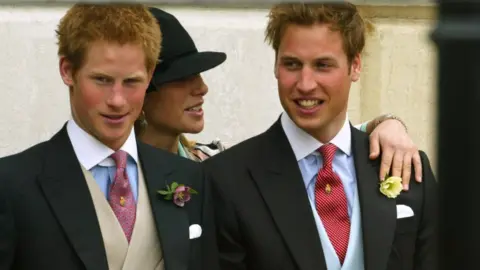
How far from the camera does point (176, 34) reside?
3588mm

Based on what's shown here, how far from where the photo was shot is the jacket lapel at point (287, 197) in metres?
2.87

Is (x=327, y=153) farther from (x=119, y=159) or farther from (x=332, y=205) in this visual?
(x=119, y=159)

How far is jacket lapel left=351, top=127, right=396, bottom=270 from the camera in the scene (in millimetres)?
2904

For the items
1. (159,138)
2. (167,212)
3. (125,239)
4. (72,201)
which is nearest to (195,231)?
(167,212)

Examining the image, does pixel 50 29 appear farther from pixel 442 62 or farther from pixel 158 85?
pixel 442 62

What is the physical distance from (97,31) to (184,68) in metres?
0.71

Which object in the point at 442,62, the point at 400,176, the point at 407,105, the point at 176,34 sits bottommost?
the point at 407,105

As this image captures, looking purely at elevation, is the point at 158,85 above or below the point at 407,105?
above

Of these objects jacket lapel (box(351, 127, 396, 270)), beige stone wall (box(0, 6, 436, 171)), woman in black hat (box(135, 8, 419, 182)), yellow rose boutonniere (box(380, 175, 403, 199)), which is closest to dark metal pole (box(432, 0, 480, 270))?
jacket lapel (box(351, 127, 396, 270))

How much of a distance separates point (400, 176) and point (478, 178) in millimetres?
1688

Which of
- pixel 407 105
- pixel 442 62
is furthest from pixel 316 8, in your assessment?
pixel 407 105

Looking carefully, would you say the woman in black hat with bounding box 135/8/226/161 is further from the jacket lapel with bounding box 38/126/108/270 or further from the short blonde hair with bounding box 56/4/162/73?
the jacket lapel with bounding box 38/126/108/270

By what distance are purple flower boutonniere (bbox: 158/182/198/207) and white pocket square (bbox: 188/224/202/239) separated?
6 cm

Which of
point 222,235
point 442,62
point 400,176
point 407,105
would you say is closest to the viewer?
point 442,62
